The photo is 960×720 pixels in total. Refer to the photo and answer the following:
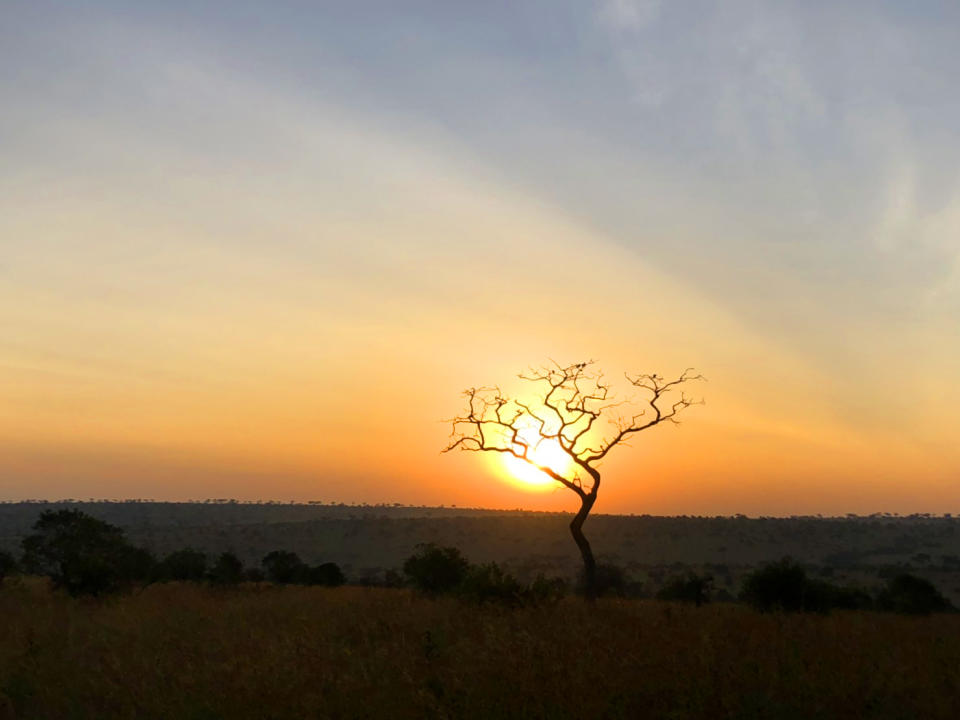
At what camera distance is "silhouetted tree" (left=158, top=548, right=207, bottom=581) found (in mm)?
34219

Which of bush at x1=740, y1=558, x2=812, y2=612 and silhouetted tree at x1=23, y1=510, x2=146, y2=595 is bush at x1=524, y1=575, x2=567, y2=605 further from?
silhouetted tree at x1=23, y1=510, x2=146, y2=595

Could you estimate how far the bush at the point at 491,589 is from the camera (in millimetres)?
19172

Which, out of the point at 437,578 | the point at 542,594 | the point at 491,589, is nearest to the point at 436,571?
the point at 437,578

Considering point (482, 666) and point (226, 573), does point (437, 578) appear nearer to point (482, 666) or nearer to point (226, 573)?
point (226, 573)

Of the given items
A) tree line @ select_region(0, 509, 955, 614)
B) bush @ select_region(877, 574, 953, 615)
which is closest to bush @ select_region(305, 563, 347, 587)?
tree line @ select_region(0, 509, 955, 614)

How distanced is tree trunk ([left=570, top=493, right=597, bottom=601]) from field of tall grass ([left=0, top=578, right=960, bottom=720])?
158 inches

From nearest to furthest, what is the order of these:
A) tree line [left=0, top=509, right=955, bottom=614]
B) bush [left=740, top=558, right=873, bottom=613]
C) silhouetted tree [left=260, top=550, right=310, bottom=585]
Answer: tree line [left=0, top=509, right=955, bottom=614] → bush [left=740, top=558, right=873, bottom=613] → silhouetted tree [left=260, top=550, right=310, bottom=585]

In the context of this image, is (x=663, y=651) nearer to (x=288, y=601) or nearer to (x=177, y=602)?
(x=288, y=601)

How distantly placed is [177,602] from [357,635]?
379 inches

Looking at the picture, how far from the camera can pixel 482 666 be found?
11148 mm

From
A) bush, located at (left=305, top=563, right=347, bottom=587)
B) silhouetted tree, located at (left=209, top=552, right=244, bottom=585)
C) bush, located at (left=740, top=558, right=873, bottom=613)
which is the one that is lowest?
bush, located at (left=305, top=563, right=347, bottom=587)

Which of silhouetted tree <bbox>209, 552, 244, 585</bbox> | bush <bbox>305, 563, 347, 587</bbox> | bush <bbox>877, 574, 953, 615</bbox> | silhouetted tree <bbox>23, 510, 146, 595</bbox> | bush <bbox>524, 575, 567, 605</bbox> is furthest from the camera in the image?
bush <bbox>305, 563, 347, 587</bbox>

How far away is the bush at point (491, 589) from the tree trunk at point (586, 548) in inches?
111

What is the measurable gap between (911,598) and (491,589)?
17960 millimetres
